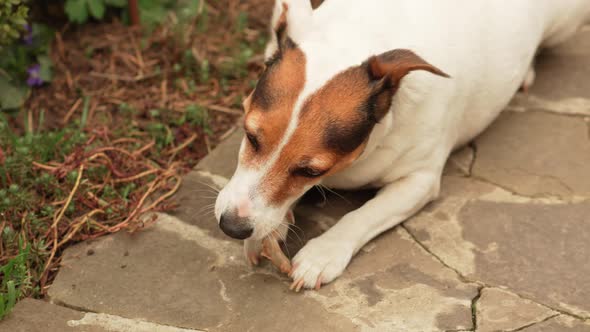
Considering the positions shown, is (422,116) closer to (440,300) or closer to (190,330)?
(440,300)

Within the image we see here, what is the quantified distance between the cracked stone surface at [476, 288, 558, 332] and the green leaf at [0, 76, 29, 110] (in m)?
2.95

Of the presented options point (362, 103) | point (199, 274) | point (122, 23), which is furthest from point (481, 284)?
point (122, 23)

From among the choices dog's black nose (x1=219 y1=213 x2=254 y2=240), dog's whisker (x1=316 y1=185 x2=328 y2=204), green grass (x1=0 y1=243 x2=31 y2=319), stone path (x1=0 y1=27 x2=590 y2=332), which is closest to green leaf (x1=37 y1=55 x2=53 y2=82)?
stone path (x1=0 y1=27 x2=590 y2=332)

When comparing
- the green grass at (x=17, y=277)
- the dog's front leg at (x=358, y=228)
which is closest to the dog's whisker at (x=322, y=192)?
the dog's front leg at (x=358, y=228)

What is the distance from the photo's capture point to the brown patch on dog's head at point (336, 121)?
3250mm

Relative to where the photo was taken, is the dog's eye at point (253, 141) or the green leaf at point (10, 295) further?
the green leaf at point (10, 295)

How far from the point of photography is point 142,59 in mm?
5348

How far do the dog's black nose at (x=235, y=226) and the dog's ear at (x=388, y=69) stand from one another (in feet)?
2.40

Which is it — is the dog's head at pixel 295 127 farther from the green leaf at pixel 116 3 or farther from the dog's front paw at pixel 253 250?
the green leaf at pixel 116 3

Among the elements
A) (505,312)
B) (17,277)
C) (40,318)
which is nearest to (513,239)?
(505,312)

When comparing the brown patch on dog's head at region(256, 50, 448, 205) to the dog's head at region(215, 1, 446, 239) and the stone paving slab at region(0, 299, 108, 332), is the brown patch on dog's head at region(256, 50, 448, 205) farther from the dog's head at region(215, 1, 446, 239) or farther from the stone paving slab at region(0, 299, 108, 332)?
the stone paving slab at region(0, 299, 108, 332)

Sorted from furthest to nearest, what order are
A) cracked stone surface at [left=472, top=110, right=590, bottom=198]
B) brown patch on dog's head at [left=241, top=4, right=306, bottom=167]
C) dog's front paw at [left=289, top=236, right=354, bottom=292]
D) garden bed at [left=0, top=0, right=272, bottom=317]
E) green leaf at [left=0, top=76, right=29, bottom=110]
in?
green leaf at [left=0, top=76, right=29, bottom=110]
cracked stone surface at [left=472, top=110, right=590, bottom=198]
garden bed at [left=0, top=0, right=272, bottom=317]
dog's front paw at [left=289, top=236, right=354, bottom=292]
brown patch on dog's head at [left=241, top=4, right=306, bottom=167]

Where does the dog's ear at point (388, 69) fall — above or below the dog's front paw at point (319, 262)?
above

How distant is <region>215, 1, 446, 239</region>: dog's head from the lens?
3.24m
